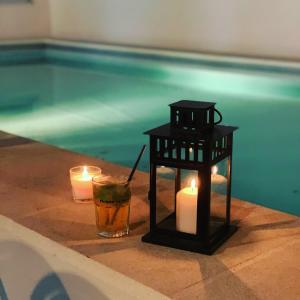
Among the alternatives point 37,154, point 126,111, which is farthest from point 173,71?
point 37,154

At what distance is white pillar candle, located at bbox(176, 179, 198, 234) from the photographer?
114cm

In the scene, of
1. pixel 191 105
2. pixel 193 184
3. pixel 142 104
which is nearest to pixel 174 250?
pixel 193 184

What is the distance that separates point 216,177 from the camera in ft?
3.86

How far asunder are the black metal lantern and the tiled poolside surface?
33mm

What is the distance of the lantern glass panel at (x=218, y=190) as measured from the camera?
1.17m

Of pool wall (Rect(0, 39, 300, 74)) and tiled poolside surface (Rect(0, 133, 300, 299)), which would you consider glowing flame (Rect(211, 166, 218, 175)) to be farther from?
pool wall (Rect(0, 39, 300, 74))

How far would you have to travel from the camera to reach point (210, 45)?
5.82 meters

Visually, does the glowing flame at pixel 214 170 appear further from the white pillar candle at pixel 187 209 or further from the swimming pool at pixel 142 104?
the swimming pool at pixel 142 104

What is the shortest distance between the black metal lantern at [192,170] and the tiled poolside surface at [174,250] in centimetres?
3

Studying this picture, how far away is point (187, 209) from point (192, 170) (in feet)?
0.26

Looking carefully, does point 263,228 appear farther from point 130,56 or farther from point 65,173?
point 130,56

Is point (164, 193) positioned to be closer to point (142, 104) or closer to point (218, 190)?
point (218, 190)

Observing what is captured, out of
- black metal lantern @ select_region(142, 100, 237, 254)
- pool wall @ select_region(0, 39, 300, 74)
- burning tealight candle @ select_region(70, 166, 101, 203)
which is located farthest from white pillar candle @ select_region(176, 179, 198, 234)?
pool wall @ select_region(0, 39, 300, 74)

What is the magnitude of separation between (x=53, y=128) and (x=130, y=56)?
107 inches
